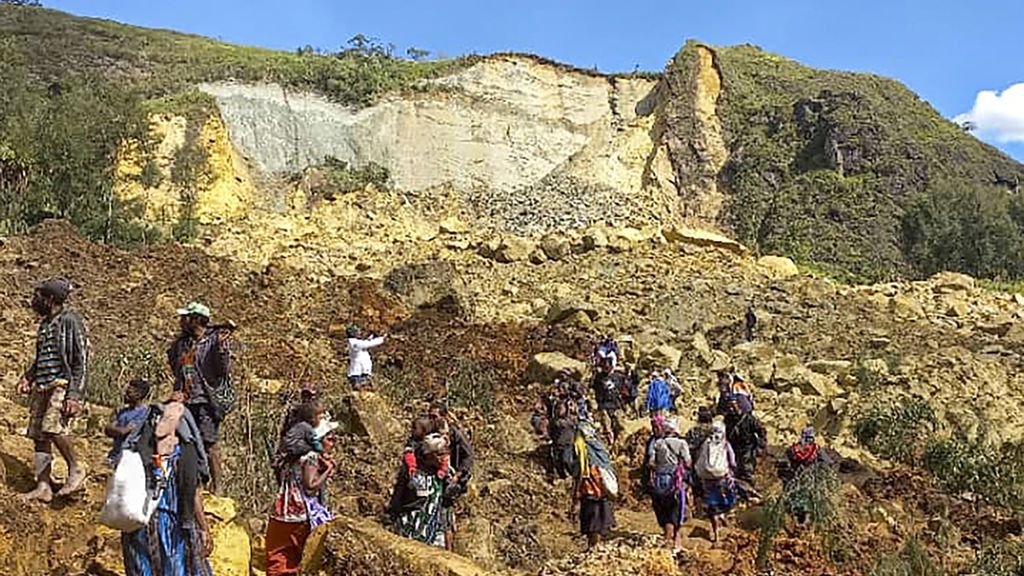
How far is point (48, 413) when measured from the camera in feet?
18.8

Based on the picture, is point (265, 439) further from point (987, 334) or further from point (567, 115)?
point (567, 115)

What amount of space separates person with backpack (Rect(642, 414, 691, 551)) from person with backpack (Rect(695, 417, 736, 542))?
2.52 feet

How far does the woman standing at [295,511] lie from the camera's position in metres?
5.54

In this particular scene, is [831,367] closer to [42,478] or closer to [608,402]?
[608,402]

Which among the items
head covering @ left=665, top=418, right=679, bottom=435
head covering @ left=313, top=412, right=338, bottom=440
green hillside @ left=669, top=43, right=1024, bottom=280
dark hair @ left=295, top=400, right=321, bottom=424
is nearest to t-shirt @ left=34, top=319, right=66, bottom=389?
dark hair @ left=295, top=400, right=321, bottom=424

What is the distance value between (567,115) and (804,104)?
368 inches

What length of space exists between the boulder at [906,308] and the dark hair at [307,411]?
18.0 metres

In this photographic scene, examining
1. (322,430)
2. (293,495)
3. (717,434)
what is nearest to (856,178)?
(717,434)

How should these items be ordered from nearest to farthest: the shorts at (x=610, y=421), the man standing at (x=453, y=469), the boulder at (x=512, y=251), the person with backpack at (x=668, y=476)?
the man standing at (x=453, y=469)
the person with backpack at (x=668, y=476)
the shorts at (x=610, y=421)
the boulder at (x=512, y=251)

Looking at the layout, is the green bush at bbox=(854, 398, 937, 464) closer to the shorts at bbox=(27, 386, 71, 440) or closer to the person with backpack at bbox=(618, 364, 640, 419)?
the person with backpack at bbox=(618, 364, 640, 419)

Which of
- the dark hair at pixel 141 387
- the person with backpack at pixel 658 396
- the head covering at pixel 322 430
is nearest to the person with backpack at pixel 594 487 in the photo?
the head covering at pixel 322 430

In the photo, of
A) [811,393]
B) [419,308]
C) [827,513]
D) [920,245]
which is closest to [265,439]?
[827,513]

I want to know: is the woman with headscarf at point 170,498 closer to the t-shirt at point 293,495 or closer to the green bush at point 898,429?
the t-shirt at point 293,495

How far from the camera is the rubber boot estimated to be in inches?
228
